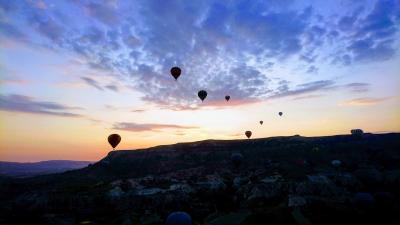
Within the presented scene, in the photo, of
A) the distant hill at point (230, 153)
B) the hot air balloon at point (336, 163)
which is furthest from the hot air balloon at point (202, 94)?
the hot air balloon at point (336, 163)

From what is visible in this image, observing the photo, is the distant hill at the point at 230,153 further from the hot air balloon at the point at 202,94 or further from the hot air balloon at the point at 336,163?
the hot air balloon at the point at 202,94

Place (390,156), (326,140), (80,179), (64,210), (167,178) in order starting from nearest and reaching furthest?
(64,210) < (167,178) < (390,156) < (80,179) < (326,140)

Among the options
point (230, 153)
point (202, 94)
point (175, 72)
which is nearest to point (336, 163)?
point (230, 153)

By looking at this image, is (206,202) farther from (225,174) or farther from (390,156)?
(390,156)

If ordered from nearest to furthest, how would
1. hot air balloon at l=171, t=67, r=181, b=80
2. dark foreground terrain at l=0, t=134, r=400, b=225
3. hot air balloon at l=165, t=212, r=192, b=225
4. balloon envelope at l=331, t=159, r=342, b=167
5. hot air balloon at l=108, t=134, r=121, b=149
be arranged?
hot air balloon at l=165, t=212, r=192, b=225
dark foreground terrain at l=0, t=134, r=400, b=225
hot air balloon at l=171, t=67, r=181, b=80
hot air balloon at l=108, t=134, r=121, b=149
balloon envelope at l=331, t=159, r=342, b=167

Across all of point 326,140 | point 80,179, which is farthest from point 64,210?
point 326,140

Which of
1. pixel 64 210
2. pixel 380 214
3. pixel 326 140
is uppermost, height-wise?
pixel 326 140

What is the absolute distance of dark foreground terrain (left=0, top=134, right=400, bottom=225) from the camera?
2060 inches

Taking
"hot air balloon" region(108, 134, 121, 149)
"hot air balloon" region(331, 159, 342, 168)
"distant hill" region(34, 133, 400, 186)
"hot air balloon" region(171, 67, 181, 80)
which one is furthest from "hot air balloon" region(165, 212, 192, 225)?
"hot air balloon" region(331, 159, 342, 168)

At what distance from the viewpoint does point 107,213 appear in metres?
61.8

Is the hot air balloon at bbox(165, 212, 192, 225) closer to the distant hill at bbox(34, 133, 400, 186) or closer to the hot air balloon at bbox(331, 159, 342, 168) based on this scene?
the distant hill at bbox(34, 133, 400, 186)

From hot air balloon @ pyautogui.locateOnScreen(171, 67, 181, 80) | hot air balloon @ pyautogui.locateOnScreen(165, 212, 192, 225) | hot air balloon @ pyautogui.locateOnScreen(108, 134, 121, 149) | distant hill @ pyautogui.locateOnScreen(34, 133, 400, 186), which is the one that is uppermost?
hot air balloon @ pyautogui.locateOnScreen(171, 67, 181, 80)

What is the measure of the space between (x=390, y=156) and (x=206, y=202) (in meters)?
51.4

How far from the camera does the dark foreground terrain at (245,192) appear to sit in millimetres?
52312
